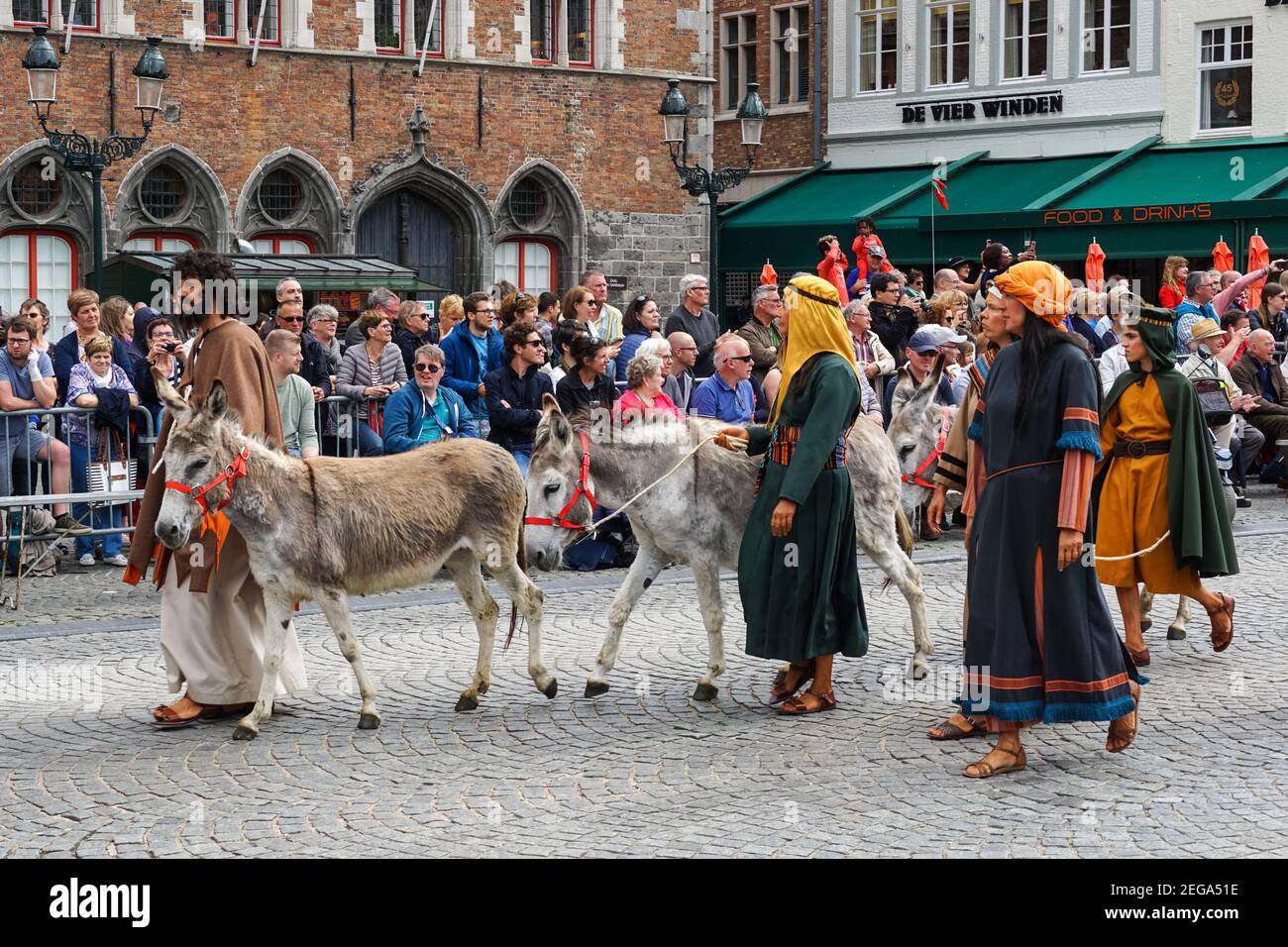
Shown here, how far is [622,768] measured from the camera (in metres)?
7.71

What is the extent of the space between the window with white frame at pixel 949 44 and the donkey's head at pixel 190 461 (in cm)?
3109

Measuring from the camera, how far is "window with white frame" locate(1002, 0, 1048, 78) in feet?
119

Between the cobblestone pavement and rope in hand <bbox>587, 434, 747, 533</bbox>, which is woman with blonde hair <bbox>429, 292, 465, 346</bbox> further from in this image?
rope in hand <bbox>587, 434, 747, 533</bbox>

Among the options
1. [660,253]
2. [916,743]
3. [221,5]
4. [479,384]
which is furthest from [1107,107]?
[916,743]

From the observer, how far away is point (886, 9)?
1527 inches

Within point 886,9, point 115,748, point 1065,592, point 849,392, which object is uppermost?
point 886,9

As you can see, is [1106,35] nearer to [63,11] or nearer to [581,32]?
[581,32]

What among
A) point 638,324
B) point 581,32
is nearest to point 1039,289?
point 638,324

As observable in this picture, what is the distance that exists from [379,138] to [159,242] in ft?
13.8

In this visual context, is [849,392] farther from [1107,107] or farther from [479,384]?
[1107,107]

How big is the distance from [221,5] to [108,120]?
2753 mm

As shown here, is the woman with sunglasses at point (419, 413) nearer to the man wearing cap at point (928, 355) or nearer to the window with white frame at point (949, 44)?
the man wearing cap at point (928, 355)

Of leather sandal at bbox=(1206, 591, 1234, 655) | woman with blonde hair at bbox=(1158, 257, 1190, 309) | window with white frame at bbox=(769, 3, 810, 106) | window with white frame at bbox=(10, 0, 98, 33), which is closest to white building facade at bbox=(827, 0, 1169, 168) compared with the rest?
window with white frame at bbox=(769, 3, 810, 106)

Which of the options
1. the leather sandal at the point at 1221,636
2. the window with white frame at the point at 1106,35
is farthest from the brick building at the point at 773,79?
the leather sandal at the point at 1221,636
